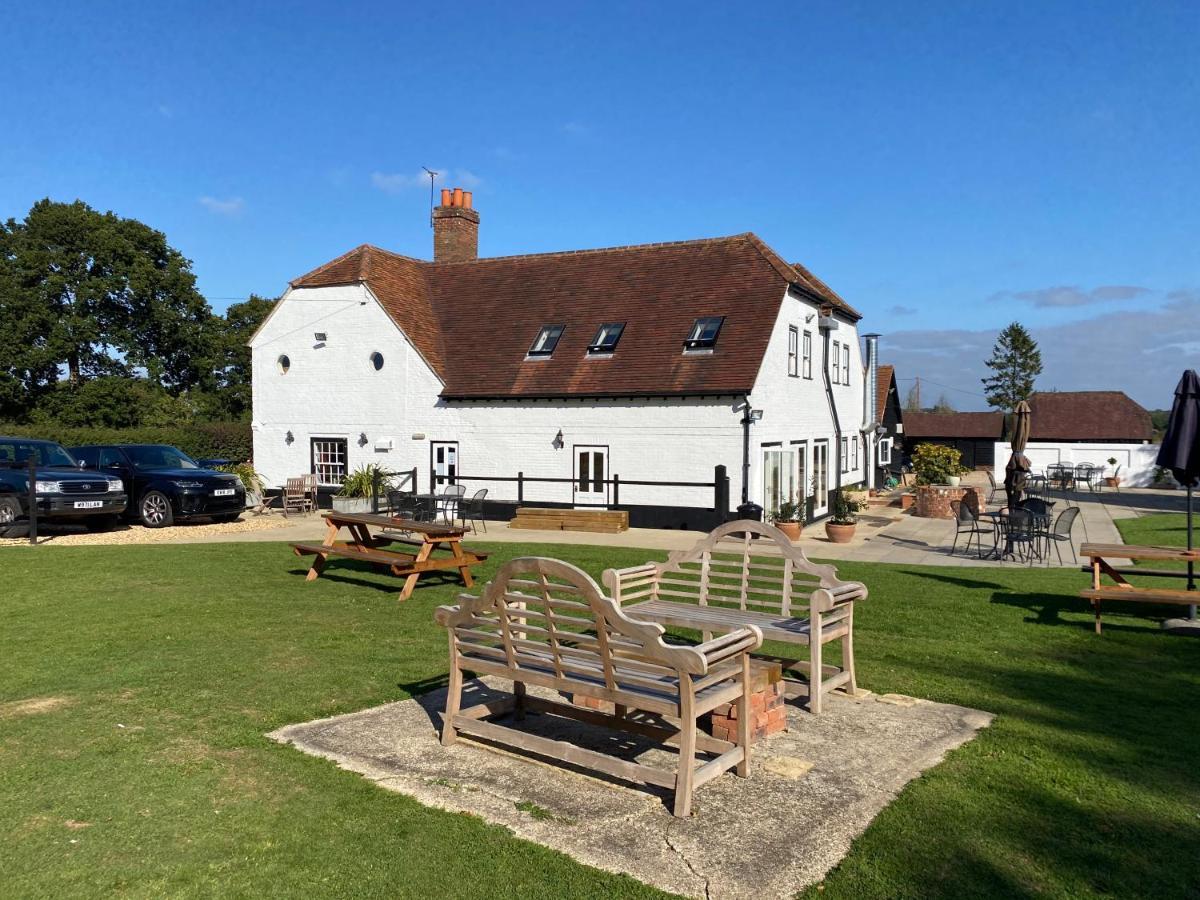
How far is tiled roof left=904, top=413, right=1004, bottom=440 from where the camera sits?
52.8 metres

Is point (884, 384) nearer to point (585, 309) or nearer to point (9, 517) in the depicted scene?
point (585, 309)

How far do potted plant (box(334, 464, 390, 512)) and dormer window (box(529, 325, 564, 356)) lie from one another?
5.50 m

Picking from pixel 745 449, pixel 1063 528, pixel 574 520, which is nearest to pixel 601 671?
pixel 1063 528

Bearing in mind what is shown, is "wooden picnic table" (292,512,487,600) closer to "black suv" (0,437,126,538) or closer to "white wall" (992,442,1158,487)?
"black suv" (0,437,126,538)

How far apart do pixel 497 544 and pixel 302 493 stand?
9301 millimetres

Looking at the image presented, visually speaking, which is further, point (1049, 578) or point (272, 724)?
point (1049, 578)

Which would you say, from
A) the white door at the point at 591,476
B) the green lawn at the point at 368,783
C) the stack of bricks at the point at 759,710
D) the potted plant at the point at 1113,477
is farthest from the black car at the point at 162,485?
the potted plant at the point at 1113,477

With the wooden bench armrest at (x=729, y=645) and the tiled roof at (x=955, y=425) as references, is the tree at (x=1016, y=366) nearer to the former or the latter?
the tiled roof at (x=955, y=425)

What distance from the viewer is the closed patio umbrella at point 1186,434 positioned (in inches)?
375

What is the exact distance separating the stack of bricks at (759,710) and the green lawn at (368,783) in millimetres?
1094

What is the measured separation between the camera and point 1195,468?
375 inches

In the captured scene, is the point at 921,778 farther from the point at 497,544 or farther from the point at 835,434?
the point at 835,434

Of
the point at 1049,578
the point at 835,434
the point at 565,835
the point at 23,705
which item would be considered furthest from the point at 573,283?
the point at 565,835

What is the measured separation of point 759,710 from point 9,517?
16.9m
